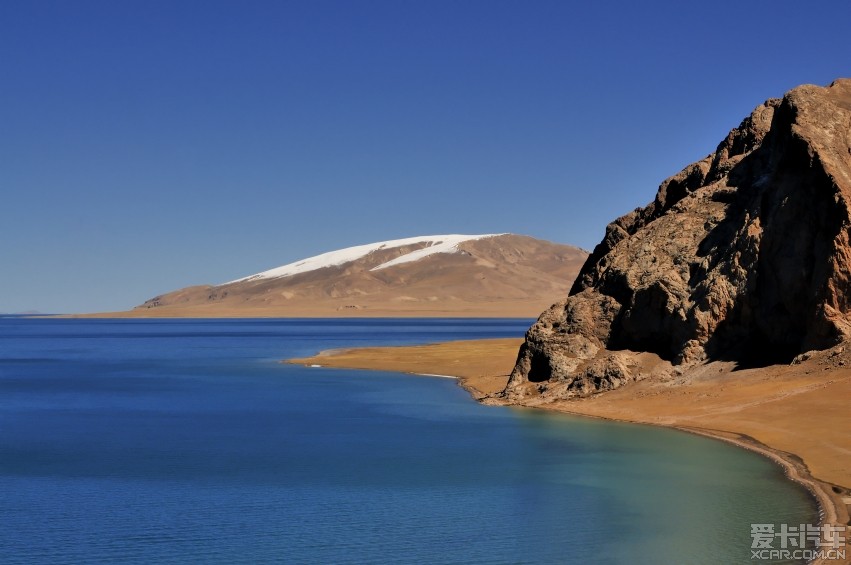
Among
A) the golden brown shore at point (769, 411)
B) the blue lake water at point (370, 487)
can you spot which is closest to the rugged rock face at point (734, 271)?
the golden brown shore at point (769, 411)

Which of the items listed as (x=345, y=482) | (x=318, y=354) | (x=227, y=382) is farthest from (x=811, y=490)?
(x=318, y=354)

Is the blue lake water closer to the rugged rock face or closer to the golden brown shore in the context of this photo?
the golden brown shore

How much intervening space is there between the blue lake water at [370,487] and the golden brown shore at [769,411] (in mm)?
735

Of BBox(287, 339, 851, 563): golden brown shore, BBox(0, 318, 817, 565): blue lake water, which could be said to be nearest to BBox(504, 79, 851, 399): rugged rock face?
BBox(287, 339, 851, 563): golden brown shore

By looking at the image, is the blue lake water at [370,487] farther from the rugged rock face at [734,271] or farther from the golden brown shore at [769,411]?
the rugged rock face at [734,271]

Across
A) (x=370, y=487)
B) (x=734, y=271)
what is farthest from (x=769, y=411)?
(x=370, y=487)

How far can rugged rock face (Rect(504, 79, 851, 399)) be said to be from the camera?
114 feet

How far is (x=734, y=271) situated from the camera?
120 ft

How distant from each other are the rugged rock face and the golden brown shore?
1.37 metres

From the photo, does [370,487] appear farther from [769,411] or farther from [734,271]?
[734,271]

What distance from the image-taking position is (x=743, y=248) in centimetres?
3647

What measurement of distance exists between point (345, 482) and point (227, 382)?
108 ft

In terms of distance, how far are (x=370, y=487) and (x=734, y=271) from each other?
1881 cm

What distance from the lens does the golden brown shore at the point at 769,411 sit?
2384 centimetres
